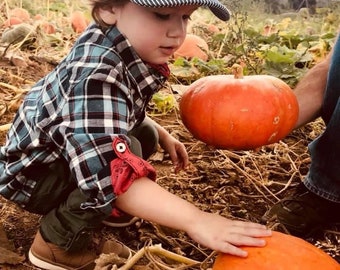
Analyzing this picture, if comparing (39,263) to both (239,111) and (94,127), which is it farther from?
(239,111)

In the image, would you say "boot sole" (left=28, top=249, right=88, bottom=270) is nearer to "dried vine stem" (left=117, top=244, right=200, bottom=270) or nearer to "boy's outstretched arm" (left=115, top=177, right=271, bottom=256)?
"dried vine stem" (left=117, top=244, right=200, bottom=270)

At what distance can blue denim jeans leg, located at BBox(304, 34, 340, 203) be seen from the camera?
202cm

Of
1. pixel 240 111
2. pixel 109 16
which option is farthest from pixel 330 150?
pixel 109 16

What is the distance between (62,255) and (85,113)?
1.79 ft

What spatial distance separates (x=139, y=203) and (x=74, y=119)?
0.94 feet

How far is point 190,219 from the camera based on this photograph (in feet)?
4.92

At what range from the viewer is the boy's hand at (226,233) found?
1458mm

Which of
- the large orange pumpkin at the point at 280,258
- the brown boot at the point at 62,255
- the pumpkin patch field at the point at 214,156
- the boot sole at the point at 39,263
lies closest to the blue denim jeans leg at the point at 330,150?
the pumpkin patch field at the point at 214,156

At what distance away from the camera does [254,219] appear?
217 cm

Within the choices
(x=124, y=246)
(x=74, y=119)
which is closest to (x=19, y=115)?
(x=74, y=119)

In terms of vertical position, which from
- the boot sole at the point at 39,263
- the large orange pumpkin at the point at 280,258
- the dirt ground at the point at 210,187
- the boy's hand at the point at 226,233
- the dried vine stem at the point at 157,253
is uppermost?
the boy's hand at the point at 226,233

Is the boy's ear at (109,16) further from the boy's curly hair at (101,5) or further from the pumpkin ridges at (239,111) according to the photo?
the pumpkin ridges at (239,111)

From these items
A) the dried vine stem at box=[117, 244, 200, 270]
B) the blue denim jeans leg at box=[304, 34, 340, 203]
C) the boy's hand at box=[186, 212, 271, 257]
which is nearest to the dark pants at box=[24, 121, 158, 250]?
the dried vine stem at box=[117, 244, 200, 270]

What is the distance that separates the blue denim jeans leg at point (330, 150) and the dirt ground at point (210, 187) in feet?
0.53
